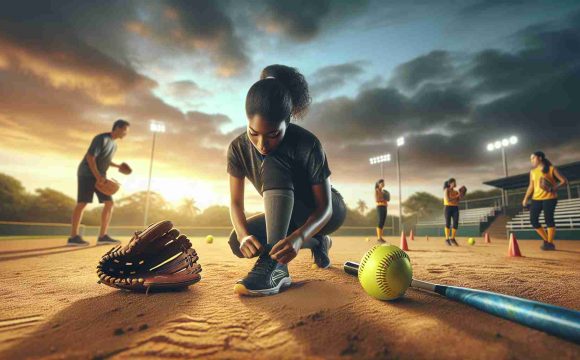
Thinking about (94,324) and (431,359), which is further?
(94,324)

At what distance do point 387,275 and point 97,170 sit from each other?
5.45 m

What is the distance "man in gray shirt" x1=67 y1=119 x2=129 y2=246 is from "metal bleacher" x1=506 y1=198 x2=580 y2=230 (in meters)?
17.8

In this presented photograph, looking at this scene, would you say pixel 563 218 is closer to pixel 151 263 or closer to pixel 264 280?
pixel 264 280

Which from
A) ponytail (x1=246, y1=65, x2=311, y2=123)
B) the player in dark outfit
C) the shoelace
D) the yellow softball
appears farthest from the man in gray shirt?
the yellow softball

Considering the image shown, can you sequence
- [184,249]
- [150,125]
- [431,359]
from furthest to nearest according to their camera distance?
[150,125] → [184,249] → [431,359]

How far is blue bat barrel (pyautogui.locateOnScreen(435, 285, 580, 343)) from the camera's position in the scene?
1.08m

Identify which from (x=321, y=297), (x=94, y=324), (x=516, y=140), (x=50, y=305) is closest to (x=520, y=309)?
(x=321, y=297)

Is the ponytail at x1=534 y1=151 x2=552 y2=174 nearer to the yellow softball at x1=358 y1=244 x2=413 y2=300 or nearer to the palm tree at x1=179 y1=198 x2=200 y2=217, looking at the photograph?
the yellow softball at x1=358 y1=244 x2=413 y2=300

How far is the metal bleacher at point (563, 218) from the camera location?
14.4m

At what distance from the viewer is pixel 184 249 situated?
2037 mm

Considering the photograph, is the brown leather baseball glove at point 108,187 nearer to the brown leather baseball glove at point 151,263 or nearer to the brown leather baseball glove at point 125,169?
the brown leather baseball glove at point 125,169

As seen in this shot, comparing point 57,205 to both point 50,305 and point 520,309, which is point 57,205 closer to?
point 50,305

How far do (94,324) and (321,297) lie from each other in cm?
111

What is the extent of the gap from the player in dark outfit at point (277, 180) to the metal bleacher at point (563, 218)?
17.1 metres
